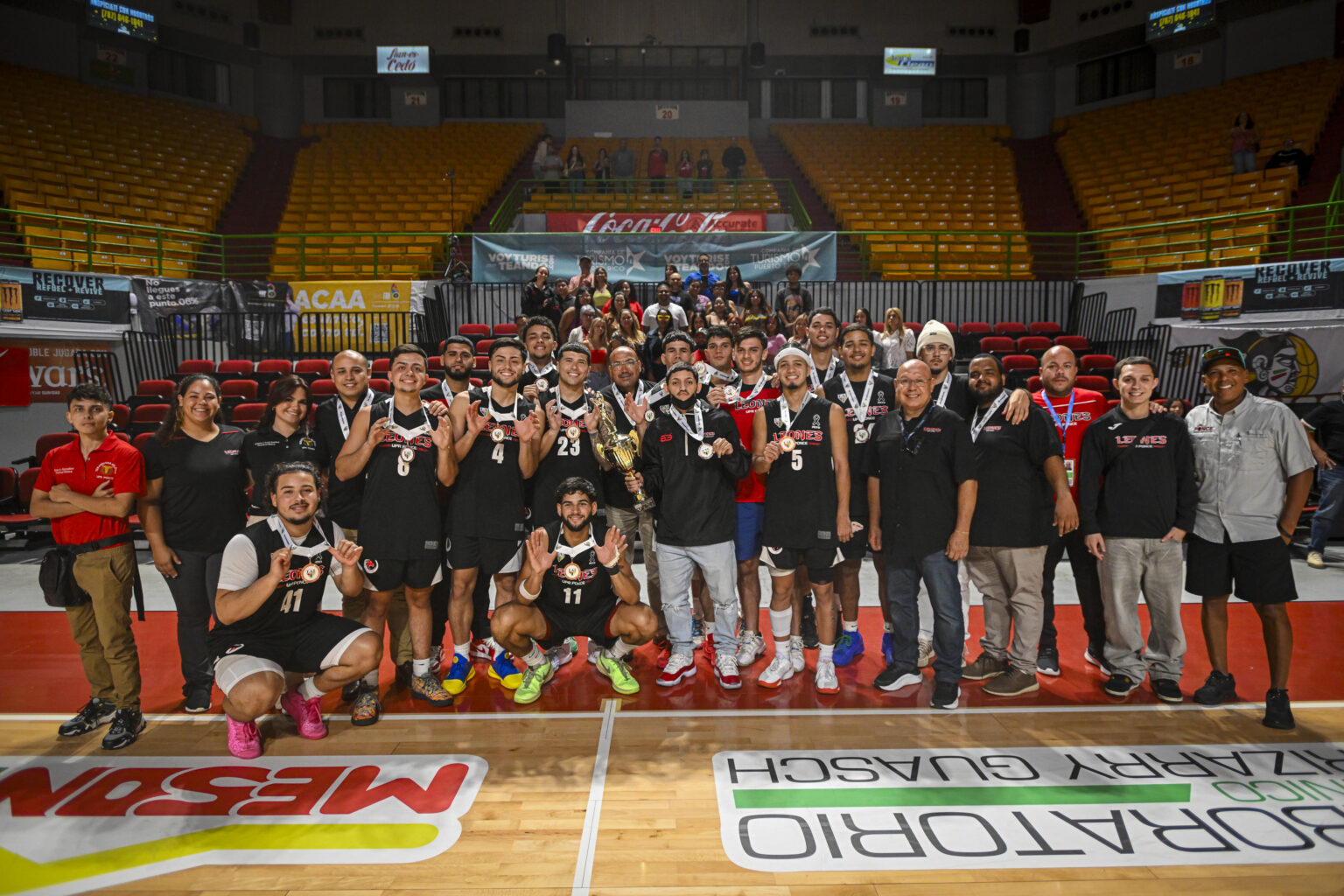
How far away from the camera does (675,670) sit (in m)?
4.74

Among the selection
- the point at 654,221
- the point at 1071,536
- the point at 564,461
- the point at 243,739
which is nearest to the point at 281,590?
the point at 243,739

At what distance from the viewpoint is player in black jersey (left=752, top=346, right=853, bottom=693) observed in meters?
4.55

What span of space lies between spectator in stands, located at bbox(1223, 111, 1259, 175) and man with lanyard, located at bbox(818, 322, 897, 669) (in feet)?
53.0

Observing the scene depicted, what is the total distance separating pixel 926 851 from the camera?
10.1ft

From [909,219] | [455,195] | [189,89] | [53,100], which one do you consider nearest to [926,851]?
[909,219]

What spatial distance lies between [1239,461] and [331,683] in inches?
200

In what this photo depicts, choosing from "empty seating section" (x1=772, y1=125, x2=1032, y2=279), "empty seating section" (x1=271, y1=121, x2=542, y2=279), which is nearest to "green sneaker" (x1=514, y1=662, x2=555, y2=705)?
"empty seating section" (x1=271, y1=121, x2=542, y2=279)

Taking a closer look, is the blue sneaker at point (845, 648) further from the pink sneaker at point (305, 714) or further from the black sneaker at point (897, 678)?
the pink sneaker at point (305, 714)

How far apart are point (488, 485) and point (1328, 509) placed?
8.13 m

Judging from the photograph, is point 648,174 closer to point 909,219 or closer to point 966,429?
point 909,219

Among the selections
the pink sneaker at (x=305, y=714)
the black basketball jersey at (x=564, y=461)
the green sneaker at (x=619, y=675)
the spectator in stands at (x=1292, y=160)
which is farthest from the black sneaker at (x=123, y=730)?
the spectator in stands at (x=1292, y=160)

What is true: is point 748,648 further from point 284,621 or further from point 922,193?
point 922,193

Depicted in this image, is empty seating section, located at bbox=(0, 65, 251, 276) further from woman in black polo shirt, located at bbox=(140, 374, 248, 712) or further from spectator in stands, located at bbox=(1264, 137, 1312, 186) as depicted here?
spectator in stands, located at bbox=(1264, 137, 1312, 186)

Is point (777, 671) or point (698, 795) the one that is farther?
point (777, 671)
